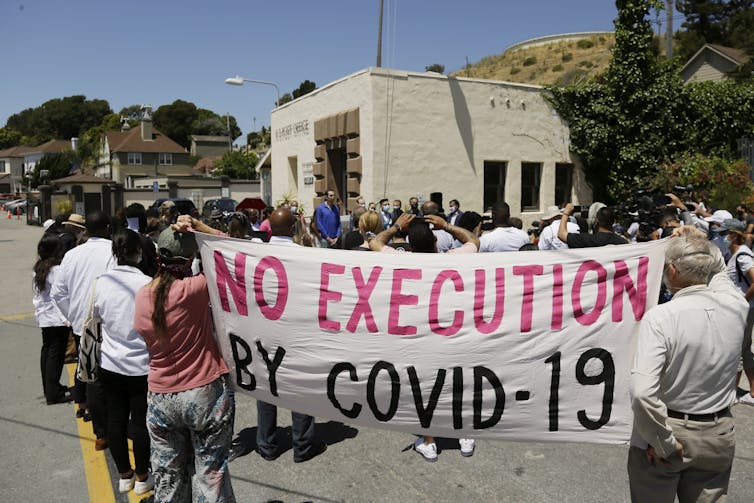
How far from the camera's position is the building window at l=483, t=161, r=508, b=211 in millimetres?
17562

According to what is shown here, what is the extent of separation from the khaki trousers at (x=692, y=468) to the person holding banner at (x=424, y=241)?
1735 mm

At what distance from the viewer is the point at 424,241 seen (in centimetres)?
426

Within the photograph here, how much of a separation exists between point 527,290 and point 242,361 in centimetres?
170

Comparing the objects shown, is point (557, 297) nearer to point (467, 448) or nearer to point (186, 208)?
point (467, 448)

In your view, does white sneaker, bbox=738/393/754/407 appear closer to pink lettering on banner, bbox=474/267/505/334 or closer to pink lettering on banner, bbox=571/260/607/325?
pink lettering on banner, bbox=571/260/607/325

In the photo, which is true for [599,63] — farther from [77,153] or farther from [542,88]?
[77,153]

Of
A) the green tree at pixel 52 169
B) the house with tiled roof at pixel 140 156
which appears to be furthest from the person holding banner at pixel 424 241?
the house with tiled roof at pixel 140 156

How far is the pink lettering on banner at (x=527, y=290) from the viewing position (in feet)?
10.1

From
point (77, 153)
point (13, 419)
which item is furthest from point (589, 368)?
point (77, 153)

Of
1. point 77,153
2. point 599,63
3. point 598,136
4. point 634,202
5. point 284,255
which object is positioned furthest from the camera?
point 77,153

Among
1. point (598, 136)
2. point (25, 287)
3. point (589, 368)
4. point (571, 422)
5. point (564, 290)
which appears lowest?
point (25, 287)

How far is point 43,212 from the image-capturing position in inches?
1228

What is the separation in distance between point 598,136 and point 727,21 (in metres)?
38.4

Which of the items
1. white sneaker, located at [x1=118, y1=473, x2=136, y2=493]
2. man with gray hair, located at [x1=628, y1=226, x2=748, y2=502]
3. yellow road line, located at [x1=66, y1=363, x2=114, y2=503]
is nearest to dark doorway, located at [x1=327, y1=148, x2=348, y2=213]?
yellow road line, located at [x1=66, y1=363, x2=114, y2=503]
